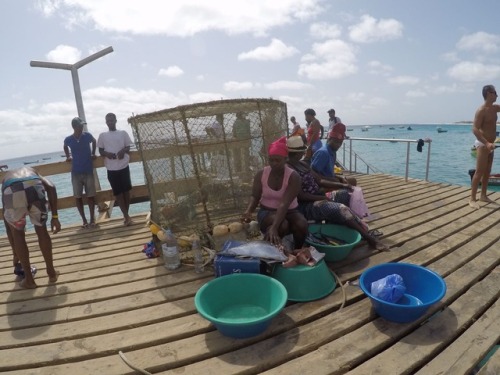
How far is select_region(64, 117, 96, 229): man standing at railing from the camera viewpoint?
5293mm

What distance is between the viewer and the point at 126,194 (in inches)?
218

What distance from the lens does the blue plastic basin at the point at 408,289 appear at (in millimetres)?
2412

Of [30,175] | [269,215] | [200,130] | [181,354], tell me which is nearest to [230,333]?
[181,354]

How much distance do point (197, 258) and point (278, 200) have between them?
1.17m

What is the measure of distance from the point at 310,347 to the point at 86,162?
A: 16.1 ft

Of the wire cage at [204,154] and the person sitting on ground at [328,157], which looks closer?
the wire cage at [204,154]

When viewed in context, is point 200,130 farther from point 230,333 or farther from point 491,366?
point 491,366

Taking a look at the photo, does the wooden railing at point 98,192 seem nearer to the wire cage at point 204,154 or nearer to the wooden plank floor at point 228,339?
the wire cage at point 204,154

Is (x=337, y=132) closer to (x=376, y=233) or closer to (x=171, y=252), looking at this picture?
(x=376, y=233)

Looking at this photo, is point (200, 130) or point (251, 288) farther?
point (200, 130)

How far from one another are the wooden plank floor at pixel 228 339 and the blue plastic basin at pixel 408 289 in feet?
0.37

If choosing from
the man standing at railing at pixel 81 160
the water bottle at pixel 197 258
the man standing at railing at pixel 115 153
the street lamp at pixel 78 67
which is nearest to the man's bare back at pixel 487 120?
the water bottle at pixel 197 258

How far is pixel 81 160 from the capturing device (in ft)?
17.5

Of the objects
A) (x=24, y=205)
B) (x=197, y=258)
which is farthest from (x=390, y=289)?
(x=24, y=205)
